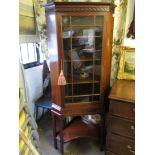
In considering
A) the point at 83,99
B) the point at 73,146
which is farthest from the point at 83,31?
the point at 73,146

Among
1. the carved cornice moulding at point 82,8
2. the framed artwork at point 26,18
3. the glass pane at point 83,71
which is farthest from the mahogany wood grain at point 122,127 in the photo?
the framed artwork at point 26,18

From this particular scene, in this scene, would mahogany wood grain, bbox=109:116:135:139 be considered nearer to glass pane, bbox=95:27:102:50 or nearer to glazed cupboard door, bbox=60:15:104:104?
glazed cupboard door, bbox=60:15:104:104

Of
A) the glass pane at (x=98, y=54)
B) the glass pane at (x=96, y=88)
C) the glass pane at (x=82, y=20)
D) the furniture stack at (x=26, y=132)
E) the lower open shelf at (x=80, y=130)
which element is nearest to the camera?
the furniture stack at (x=26, y=132)

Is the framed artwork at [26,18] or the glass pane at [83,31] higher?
the framed artwork at [26,18]

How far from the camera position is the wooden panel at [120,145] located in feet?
4.98

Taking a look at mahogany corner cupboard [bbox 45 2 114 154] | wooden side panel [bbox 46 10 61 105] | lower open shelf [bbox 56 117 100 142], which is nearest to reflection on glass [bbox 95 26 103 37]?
mahogany corner cupboard [bbox 45 2 114 154]

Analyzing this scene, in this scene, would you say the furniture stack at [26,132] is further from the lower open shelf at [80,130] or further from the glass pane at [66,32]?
the glass pane at [66,32]

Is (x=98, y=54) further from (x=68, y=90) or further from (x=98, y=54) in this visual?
(x=68, y=90)

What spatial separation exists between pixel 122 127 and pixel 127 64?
2.14 feet

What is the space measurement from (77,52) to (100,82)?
359 millimetres

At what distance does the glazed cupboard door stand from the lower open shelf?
16.5 inches

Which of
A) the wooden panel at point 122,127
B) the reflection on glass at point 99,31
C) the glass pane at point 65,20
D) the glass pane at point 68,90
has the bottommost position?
the wooden panel at point 122,127

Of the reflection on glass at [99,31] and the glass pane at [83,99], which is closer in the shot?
the reflection on glass at [99,31]
